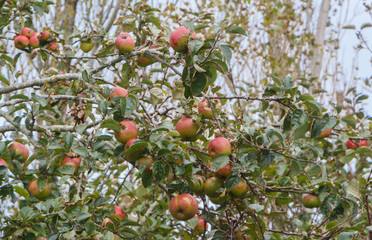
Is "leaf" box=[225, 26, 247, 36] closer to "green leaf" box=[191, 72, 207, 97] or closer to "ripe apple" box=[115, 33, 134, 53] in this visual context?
"green leaf" box=[191, 72, 207, 97]

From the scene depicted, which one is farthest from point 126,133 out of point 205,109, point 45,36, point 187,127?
point 45,36

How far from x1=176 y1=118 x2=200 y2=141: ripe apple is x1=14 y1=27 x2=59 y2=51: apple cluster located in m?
1.16

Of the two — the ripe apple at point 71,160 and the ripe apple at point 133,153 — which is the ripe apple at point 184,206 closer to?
the ripe apple at point 133,153

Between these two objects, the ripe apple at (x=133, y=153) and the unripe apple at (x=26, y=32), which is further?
the unripe apple at (x=26, y=32)

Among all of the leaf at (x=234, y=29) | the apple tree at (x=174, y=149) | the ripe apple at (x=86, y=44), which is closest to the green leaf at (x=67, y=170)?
the apple tree at (x=174, y=149)

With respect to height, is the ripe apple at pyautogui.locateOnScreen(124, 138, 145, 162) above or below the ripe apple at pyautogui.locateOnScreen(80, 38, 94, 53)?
below

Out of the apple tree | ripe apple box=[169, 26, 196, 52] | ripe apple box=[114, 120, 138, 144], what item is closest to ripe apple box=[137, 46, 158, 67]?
the apple tree

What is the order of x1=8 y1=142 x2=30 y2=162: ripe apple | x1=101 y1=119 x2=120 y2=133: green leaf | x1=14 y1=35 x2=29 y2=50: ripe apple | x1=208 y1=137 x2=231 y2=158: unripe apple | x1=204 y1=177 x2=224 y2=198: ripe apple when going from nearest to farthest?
x1=101 y1=119 x2=120 y2=133: green leaf < x1=208 y1=137 x2=231 y2=158: unripe apple < x1=204 y1=177 x2=224 y2=198: ripe apple < x1=8 y1=142 x2=30 y2=162: ripe apple < x1=14 y1=35 x2=29 y2=50: ripe apple

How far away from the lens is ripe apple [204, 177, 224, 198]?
192cm

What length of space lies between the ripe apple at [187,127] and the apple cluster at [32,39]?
1.16 meters

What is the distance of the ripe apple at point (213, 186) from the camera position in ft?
6.29

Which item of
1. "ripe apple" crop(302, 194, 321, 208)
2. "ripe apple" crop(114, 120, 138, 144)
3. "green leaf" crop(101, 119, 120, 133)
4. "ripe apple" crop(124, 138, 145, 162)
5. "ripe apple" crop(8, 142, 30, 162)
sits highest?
"green leaf" crop(101, 119, 120, 133)

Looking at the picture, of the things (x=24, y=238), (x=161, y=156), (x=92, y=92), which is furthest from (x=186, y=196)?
(x=24, y=238)

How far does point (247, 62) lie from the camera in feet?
17.7
